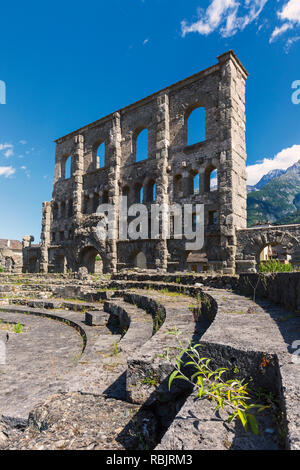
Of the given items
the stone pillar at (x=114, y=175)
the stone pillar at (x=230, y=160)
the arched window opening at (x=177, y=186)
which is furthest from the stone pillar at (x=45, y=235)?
the stone pillar at (x=230, y=160)

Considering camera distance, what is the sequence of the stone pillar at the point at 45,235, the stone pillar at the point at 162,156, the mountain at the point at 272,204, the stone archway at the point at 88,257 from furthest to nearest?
1. the mountain at the point at 272,204
2. the stone pillar at the point at 45,235
3. the stone archway at the point at 88,257
4. the stone pillar at the point at 162,156

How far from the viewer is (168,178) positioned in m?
17.5

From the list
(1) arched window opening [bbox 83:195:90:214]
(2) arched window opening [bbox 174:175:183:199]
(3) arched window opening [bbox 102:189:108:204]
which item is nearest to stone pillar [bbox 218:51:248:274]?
(2) arched window opening [bbox 174:175:183:199]

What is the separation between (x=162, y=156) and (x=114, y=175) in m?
4.01

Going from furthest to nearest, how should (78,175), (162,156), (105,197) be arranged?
(78,175) < (105,197) < (162,156)

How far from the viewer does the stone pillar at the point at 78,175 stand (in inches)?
872

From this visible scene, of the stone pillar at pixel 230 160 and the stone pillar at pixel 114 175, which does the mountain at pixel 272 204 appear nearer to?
the stone pillar at pixel 114 175

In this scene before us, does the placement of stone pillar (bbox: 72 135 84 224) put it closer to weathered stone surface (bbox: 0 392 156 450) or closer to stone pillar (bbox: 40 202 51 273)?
stone pillar (bbox: 40 202 51 273)

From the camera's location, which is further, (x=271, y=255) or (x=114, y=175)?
(x=271, y=255)

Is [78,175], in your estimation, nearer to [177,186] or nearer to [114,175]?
[114,175]

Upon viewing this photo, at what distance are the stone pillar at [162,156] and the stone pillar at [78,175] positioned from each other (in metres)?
7.62

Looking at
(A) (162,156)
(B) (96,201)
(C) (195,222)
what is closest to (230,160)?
(C) (195,222)

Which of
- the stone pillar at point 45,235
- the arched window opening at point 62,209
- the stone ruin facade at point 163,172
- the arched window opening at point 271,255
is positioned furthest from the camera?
→ the arched window opening at point 62,209
